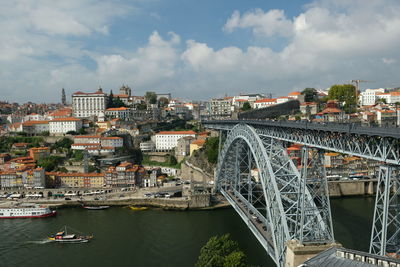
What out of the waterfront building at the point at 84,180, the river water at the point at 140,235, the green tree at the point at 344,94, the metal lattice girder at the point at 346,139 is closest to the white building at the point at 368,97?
the green tree at the point at 344,94

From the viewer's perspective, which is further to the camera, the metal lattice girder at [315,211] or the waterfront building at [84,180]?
the waterfront building at [84,180]

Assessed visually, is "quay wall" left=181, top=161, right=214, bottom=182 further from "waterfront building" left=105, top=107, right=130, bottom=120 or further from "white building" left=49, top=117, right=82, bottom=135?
"waterfront building" left=105, top=107, right=130, bottom=120

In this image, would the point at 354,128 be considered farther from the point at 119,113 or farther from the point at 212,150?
the point at 119,113

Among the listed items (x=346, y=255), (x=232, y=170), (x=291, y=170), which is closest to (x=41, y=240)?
(x=232, y=170)

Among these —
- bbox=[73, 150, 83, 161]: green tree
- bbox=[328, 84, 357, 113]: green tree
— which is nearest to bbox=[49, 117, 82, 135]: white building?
bbox=[73, 150, 83, 161]: green tree

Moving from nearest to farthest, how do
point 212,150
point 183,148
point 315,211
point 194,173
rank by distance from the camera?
point 315,211 → point 194,173 → point 212,150 → point 183,148

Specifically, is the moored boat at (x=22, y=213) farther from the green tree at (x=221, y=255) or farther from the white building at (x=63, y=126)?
the white building at (x=63, y=126)

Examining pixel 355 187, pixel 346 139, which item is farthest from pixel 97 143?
pixel 346 139
